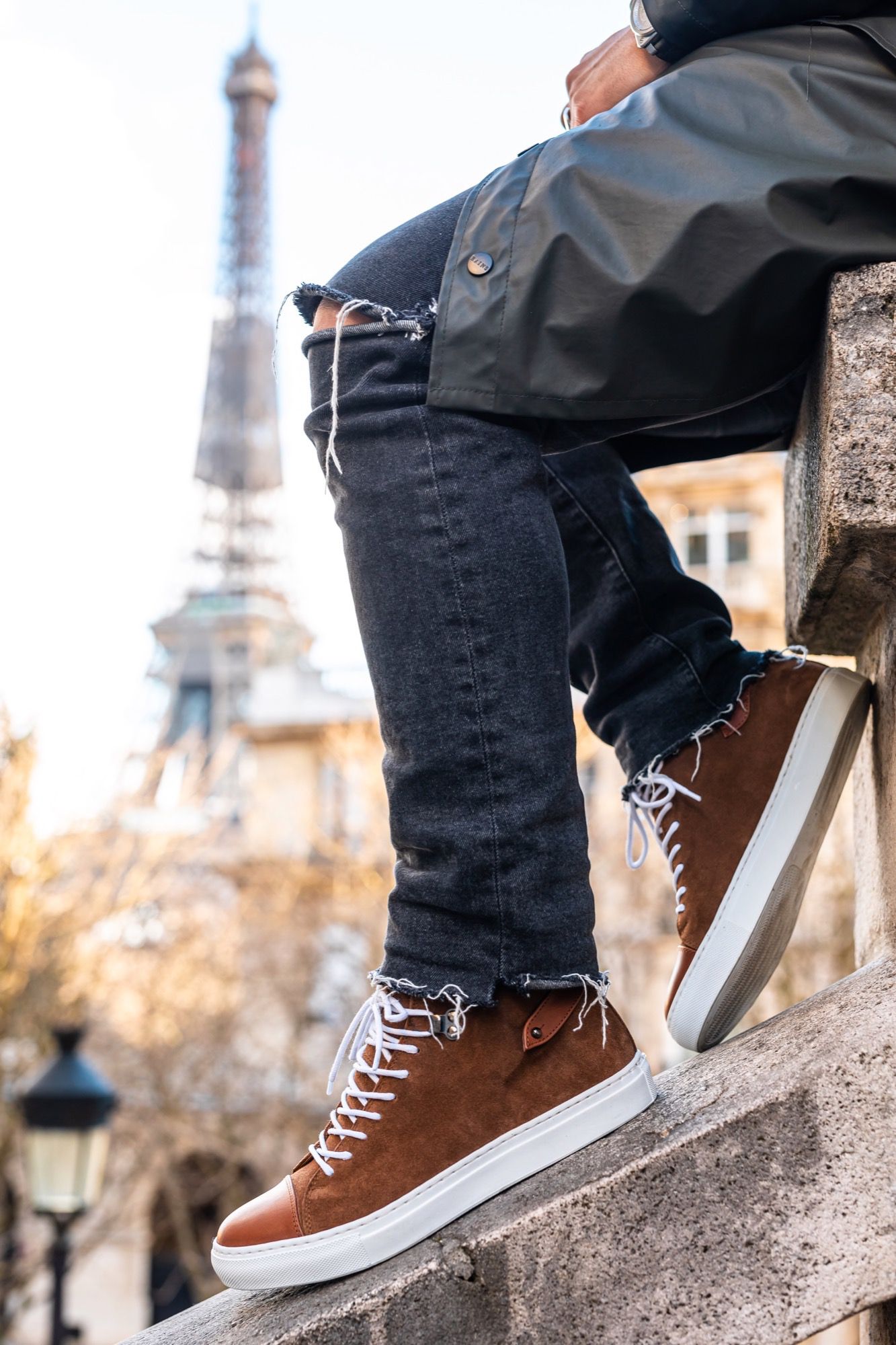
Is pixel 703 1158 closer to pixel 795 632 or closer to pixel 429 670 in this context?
pixel 429 670

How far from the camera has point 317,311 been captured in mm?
1653

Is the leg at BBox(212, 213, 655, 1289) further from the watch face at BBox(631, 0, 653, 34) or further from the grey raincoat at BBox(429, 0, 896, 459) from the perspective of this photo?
the watch face at BBox(631, 0, 653, 34)

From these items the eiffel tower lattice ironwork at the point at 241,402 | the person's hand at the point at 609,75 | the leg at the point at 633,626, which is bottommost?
the leg at the point at 633,626

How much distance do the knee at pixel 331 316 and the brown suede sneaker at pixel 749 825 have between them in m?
0.71

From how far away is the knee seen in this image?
160 cm

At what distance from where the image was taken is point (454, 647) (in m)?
1.54

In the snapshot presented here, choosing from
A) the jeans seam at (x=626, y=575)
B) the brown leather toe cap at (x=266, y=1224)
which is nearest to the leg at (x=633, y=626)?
the jeans seam at (x=626, y=575)

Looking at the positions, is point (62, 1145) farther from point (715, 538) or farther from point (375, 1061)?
point (715, 538)

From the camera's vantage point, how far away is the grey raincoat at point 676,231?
59.4 inches

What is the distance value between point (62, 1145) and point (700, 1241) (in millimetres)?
6920

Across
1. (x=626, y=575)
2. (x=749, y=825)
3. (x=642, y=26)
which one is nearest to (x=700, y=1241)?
(x=749, y=825)

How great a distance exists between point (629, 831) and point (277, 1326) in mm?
787

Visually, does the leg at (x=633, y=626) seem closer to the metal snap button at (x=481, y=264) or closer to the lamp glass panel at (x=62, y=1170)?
the metal snap button at (x=481, y=264)

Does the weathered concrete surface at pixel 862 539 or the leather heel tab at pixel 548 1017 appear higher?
the weathered concrete surface at pixel 862 539
